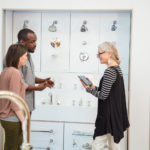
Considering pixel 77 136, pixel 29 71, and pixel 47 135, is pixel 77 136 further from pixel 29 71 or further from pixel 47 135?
pixel 29 71

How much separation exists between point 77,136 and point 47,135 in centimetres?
38

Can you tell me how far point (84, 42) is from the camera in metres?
2.99

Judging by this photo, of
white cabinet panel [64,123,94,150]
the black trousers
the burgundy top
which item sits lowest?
white cabinet panel [64,123,94,150]

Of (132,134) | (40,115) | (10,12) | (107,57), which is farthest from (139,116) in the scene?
(10,12)

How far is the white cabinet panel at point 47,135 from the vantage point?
2994 mm

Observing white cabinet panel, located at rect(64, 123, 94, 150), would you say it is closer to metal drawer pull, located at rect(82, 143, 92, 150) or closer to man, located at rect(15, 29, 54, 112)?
metal drawer pull, located at rect(82, 143, 92, 150)

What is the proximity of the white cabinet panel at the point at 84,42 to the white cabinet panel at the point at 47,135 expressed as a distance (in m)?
0.76

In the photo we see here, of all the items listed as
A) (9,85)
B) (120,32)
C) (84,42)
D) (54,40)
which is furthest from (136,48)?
(9,85)

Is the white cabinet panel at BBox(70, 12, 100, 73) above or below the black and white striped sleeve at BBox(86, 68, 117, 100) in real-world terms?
above

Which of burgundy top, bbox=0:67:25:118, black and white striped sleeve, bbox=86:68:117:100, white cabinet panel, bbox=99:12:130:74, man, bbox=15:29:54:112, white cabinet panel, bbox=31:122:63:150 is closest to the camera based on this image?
burgundy top, bbox=0:67:25:118

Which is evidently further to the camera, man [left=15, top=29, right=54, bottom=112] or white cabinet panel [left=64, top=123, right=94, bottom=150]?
white cabinet panel [left=64, top=123, right=94, bottom=150]

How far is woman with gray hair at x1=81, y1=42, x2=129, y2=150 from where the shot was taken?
6.64ft

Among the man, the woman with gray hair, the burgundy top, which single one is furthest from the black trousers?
the woman with gray hair

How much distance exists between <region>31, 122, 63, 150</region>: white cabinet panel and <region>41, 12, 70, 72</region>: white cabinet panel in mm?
696
